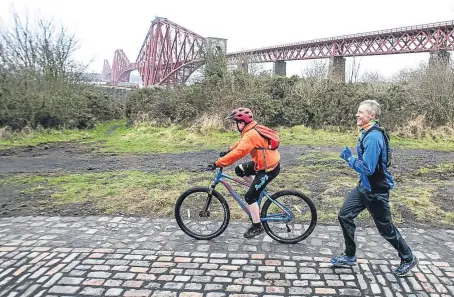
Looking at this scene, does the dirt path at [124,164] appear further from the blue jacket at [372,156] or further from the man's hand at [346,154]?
the man's hand at [346,154]

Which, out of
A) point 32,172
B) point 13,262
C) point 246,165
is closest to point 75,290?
point 13,262

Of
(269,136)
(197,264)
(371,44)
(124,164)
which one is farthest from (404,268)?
(371,44)

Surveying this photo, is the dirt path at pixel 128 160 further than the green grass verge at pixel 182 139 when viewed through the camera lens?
No

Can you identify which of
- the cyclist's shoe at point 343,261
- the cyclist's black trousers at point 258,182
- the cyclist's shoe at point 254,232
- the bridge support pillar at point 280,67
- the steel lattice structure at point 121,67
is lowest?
the cyclist's shoe at point 343,261

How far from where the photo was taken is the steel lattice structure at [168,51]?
4403 cm

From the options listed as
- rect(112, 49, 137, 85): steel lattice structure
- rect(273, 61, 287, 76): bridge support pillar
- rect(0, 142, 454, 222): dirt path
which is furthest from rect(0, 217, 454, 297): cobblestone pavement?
rect(112, 49, 137, 85): steel lattice structure

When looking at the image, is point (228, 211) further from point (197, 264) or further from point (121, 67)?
point (121, 67)

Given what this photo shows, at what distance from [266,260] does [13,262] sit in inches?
109

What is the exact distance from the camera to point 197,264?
149 inches

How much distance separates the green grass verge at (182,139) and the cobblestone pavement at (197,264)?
23.3 feet

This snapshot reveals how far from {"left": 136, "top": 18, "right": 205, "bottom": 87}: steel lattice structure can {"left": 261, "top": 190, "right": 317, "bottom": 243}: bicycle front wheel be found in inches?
1495

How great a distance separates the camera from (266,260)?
386 centimetres

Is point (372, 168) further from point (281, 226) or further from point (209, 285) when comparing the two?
point (209, 285)

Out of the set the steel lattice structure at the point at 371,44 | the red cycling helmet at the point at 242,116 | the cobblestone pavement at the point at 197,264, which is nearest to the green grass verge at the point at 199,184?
the cobblestone pavement at the point at 197,264
